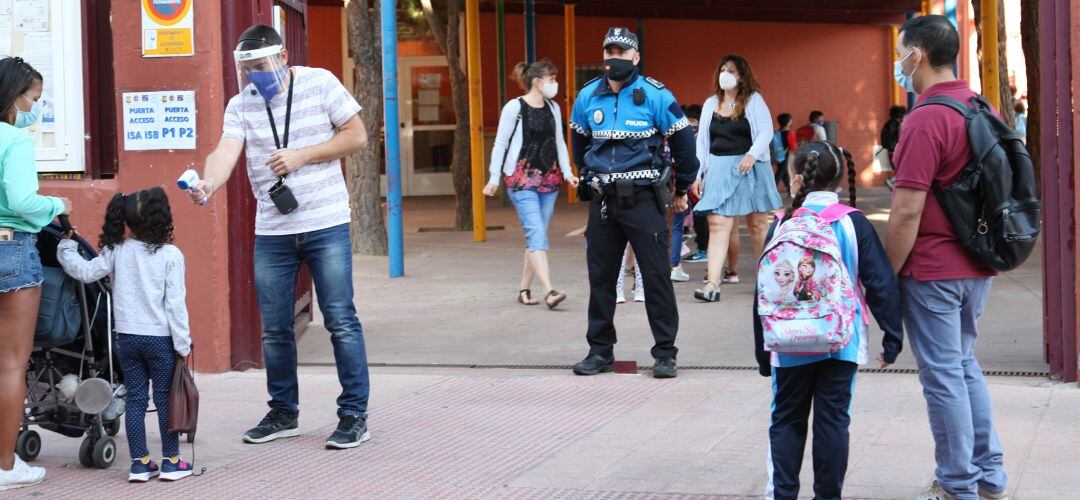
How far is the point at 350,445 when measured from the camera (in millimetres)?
5887

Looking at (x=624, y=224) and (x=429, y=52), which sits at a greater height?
(x=429, y=52)

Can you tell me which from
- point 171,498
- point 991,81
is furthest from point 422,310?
point 991,81

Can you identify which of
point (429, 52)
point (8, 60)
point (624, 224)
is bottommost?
point (624, 224)

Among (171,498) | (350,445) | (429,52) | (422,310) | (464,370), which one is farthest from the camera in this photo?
(429,52)

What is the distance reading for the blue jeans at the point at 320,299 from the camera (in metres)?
5.86

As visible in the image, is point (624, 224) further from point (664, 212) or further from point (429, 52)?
point (429, 52)

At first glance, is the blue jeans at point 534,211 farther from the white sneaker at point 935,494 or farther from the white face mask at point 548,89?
the white sneaker at point 935,494

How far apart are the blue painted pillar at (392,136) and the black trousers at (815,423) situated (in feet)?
26.1

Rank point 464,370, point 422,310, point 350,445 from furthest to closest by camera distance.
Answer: point 422,310 < point 464,370 < point 350,445

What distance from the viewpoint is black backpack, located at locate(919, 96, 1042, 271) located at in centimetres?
438

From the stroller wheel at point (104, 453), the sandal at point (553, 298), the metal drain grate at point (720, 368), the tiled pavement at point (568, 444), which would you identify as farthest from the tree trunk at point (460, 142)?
the stroller wheel at point (104, 453)

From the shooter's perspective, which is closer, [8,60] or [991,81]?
[8,60]

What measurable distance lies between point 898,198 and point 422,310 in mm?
6097

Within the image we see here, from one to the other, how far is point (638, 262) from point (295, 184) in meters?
2.18
